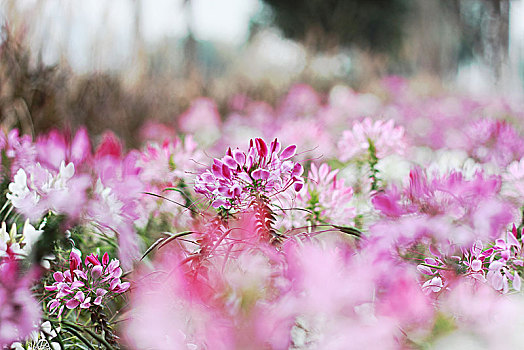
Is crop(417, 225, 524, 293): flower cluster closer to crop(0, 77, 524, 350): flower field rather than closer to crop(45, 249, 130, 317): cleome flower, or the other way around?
crop(0, 77, 524, 350): flower field

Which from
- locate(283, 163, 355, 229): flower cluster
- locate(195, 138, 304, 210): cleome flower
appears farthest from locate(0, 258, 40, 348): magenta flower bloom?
locate(283, 163, 355, 229): flower cluster

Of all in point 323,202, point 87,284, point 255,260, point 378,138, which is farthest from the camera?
point 378,138

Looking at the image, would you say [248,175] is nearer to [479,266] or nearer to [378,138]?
[479,266]

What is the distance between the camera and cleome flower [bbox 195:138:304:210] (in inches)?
20.1

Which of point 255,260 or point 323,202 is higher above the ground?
point 255,260

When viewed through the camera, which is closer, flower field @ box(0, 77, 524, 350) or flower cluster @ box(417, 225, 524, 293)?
flower field @ box(0, 77, 524, 350)

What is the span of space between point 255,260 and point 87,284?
0.74 feet

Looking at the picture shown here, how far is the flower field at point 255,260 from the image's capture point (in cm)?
42

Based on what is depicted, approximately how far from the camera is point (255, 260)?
1.54ft

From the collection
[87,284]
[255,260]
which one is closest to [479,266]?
[255,260]

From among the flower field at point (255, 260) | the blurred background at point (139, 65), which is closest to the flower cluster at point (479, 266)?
the flower field at point (255, 260)

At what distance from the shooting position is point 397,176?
164 centimetres

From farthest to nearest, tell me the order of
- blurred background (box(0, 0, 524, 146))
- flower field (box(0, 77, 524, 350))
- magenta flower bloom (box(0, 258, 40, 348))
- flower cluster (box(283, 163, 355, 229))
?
blurred background (box(0, 0, 524, 146)) < flower cluster (box(283, 163, 355, 229)) < magenta flower bloom (box(0, 258, 40, 348)) < flower field (box(0, 77, 524, 350))

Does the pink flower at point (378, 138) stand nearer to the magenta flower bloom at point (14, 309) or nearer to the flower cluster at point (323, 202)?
the flower cluster at point (323, 202)
